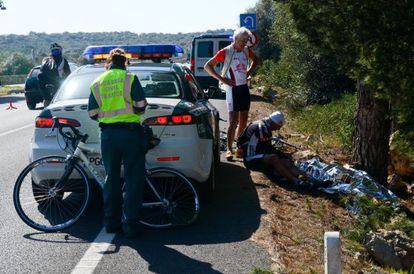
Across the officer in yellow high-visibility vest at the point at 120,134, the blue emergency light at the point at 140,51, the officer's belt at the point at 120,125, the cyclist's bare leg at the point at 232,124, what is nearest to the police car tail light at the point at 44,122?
the officer in yellow high-visibility vest at the point at 120,134

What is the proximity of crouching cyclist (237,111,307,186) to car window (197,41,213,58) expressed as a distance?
48.4ft

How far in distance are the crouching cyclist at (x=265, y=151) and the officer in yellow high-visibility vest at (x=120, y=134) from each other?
256cm

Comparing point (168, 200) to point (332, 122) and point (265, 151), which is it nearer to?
point (265, 151)

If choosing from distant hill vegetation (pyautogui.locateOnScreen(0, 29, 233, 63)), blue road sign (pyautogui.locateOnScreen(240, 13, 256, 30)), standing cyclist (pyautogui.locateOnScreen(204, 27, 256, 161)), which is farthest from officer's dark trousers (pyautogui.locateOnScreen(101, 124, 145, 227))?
distant hill vegetation (pyautogui.locateOnScreen(0, 29, 233, 63))

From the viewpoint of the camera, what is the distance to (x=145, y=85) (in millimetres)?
6691

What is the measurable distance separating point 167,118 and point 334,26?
6.10 feet

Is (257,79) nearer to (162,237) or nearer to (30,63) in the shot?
(162,237)

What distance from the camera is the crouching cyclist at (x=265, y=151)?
7557mm

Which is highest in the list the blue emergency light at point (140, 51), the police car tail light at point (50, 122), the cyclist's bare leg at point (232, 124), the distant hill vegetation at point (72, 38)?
the blue emergency light at point (140, 51)

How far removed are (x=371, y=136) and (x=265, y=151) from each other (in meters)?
1.39

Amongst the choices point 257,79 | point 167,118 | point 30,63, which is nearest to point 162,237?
point 167,118

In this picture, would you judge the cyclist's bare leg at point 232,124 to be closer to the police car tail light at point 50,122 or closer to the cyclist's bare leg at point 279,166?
the cyclist's bare leg at point 279,166

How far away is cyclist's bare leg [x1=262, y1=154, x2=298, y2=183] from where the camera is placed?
24.5 ft

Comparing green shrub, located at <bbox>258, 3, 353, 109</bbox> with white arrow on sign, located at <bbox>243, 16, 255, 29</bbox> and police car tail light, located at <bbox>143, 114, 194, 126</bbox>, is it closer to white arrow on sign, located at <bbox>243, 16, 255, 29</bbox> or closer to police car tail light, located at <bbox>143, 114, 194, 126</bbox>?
white arrow on sign, located at <bbox>243, 16, 255, 29</bbox>
